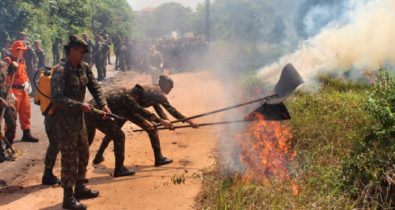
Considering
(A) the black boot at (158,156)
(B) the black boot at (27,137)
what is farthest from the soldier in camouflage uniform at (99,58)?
(A) the black boot at (158,156)

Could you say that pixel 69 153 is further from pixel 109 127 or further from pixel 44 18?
pixel 44 18

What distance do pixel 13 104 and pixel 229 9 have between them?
998 inches

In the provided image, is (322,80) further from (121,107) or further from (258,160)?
(121,107)

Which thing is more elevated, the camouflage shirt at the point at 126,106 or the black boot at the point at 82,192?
the camouflage shirt at the point at 126,106

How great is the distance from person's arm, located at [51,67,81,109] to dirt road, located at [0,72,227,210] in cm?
136

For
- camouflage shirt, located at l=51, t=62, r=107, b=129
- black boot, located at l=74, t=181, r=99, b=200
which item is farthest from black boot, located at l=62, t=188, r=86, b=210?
→ camouflage shirt, located at l=51, t=62, r=107, b=129

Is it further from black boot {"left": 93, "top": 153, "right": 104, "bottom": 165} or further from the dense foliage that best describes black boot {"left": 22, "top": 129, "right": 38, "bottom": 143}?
the dense foliage

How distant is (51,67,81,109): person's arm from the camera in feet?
15.5

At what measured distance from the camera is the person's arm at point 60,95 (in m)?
4.72

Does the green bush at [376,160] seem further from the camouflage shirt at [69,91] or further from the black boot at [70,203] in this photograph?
the camouflage shirt at [69,91]

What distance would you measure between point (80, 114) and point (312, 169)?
121 inches

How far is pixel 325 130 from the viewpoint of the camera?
Answer: 6.54 meters

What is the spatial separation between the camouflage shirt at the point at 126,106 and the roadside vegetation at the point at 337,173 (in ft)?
4.47

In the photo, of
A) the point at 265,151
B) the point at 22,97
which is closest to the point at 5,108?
the point at 22,97
